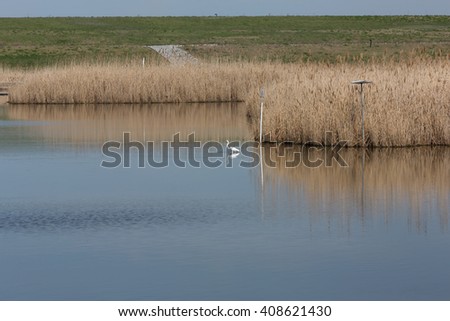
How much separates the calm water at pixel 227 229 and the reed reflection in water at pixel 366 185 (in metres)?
0.03

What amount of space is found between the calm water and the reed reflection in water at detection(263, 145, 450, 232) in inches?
1.0

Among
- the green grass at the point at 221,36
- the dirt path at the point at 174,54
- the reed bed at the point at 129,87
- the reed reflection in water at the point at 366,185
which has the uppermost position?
the reed reflection in water at the point at 366,185

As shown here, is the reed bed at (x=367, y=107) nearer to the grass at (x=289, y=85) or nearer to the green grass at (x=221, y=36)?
the grass at (x=289, y=85)

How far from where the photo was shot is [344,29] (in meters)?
110

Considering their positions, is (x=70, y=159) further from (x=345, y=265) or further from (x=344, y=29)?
(x=344, y=29)

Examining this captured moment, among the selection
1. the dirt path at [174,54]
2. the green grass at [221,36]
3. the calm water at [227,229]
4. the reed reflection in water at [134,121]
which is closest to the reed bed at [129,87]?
the reed reflection in water at [134,121]

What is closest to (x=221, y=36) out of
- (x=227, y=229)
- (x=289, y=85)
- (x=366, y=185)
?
(x=289, y=85)

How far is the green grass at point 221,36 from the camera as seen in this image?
7450 cm

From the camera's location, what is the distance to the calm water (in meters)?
10.1

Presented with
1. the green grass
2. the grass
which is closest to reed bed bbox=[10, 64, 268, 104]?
the grass

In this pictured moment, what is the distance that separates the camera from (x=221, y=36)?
3932 inches

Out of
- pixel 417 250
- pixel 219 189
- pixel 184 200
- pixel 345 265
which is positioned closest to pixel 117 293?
pixel 345 265

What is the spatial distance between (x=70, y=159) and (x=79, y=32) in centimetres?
8479

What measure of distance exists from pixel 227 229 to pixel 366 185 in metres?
3.98
